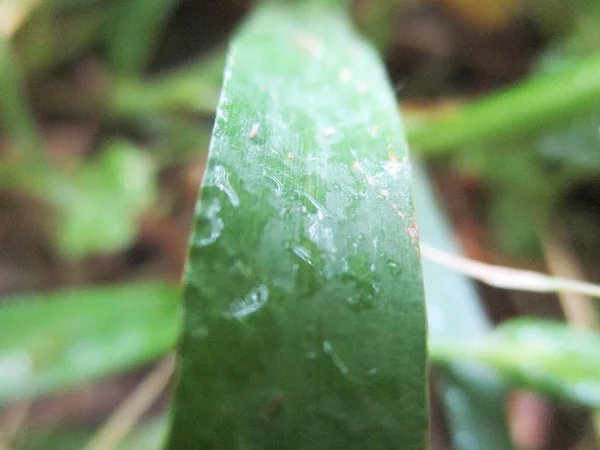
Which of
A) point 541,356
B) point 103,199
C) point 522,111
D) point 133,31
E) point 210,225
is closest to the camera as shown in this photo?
point 210,225

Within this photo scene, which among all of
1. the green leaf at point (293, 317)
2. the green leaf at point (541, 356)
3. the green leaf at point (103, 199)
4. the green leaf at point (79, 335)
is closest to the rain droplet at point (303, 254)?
the green leaf at point (293, 317)

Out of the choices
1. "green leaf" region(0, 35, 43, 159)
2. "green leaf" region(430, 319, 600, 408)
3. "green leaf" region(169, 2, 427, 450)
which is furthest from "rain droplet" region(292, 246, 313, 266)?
"green leaf" region(0, 35, 43, 159)

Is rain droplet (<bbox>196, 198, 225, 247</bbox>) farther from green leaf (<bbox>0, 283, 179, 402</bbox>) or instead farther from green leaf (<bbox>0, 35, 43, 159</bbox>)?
green leaf (<bbox>0, 35, 43, 159</bbox>)

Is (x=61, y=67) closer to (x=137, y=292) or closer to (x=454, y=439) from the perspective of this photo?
(x=137, y=292)

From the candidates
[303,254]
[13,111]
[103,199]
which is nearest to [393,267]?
[303,254]

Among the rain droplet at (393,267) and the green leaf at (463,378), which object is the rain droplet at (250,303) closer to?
the rain droplet at (393,267)

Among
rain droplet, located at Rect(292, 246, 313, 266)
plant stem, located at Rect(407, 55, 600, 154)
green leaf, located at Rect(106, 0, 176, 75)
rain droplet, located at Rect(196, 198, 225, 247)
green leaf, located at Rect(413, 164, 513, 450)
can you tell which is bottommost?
green leaf, located at Rect(413, 164, 513, 450)

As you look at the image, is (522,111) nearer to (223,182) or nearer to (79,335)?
(223,182)
